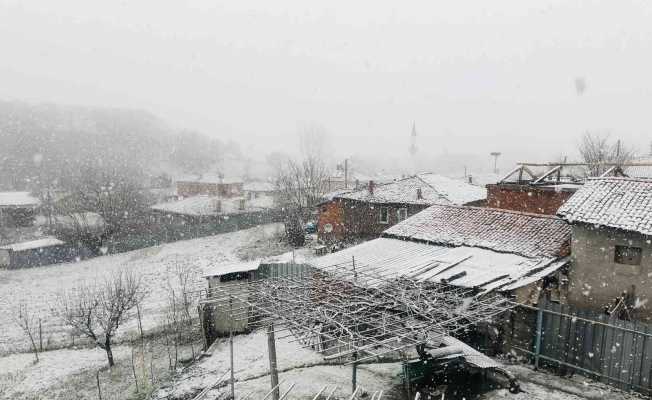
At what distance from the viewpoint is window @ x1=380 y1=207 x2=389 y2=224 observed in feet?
91.9

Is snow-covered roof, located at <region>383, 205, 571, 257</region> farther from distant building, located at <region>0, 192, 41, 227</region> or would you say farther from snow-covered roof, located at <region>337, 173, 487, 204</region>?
distant building, located at <region>0, 192, 41, 227</region>

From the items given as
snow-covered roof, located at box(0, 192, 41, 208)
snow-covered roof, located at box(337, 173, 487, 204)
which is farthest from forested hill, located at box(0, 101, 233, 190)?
snow-covered roof, located at box(337, 173, 487, 204)

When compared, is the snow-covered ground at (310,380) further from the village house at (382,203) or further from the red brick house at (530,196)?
the village house at (382,203)

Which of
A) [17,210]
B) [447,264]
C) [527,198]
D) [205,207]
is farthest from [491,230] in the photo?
[17,210]

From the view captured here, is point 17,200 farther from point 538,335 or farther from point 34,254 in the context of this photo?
point 538,335

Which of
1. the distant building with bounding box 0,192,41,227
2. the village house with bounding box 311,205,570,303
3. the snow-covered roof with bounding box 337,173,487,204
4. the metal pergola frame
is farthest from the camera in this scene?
the distant building with bounding box 0,192,41,227

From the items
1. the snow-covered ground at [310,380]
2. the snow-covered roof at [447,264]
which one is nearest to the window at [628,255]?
the snow-covered roof at [447,264]

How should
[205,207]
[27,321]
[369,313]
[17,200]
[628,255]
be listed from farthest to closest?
[17,200] → [205,207] → [27,321] → [628,255] → [369,313]

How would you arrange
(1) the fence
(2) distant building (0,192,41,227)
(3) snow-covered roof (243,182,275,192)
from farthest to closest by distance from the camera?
(3) snow-covered roof (243,182,275,192) → (2) distant building (0,192,41,227) → (1) the fence

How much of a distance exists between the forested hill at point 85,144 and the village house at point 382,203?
47.5 metres

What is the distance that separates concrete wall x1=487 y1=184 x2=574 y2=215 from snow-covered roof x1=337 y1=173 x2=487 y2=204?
637 centimetres

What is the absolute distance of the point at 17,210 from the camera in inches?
1818

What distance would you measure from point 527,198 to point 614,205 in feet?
21.5

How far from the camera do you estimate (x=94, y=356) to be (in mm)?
15094
